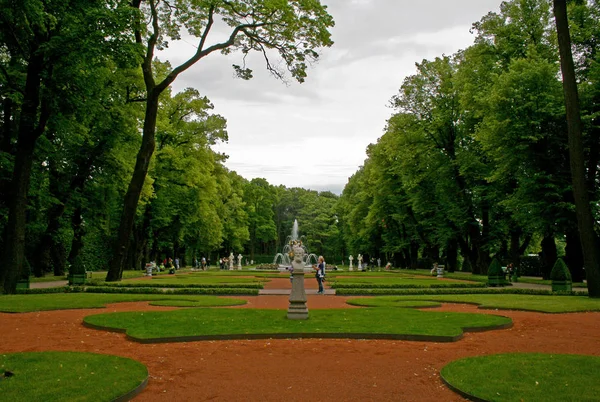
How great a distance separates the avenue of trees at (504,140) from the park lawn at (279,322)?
962cm

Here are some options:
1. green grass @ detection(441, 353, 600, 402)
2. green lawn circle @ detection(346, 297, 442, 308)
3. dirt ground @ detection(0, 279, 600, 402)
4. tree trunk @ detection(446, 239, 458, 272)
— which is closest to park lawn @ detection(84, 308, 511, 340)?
dirt ground @ detection(0, 279, 600, 402)

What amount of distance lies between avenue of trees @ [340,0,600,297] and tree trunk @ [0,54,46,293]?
856 inches

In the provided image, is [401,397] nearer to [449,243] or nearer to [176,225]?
[449,243]

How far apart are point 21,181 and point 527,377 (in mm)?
19960

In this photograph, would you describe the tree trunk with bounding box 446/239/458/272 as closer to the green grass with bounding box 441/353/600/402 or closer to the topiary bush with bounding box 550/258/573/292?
the topiary bush with bounding box 550/258/573/292

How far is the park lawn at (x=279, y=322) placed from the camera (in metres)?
11.8

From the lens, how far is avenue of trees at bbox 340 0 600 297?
1009 inches

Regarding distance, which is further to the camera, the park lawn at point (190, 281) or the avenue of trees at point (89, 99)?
the park lawn at point (190, 281)

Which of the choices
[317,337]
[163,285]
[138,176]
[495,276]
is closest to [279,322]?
[317,337]

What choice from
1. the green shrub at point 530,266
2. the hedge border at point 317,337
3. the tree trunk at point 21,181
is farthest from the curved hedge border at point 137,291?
the green shrub at point 530,266

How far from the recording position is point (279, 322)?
13.3 metres

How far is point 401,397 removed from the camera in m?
6.89

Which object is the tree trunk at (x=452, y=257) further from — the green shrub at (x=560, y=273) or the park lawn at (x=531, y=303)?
the park lawn at (x=531, y=303)

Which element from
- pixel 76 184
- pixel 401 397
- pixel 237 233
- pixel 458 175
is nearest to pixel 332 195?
pixel 237 233
